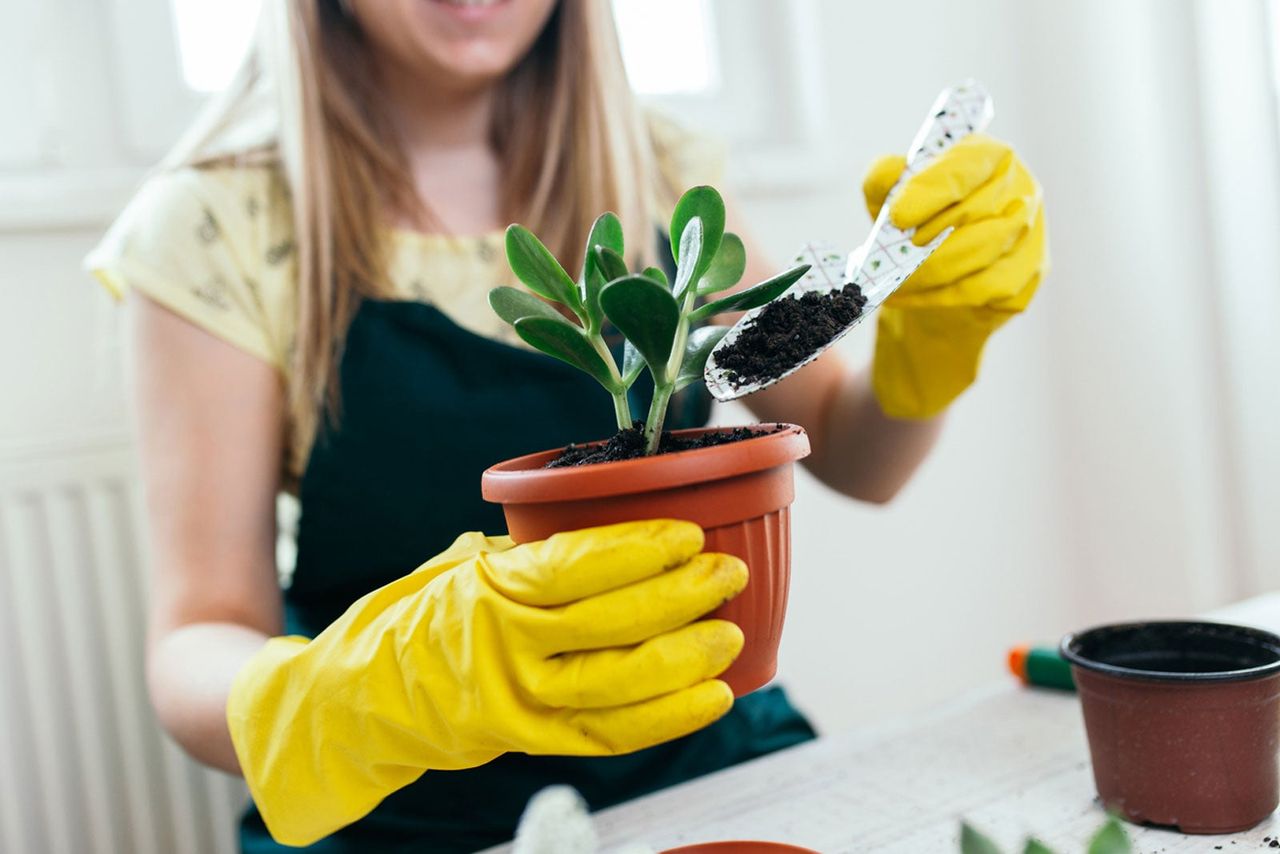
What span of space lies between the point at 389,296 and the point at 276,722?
20.3 inches

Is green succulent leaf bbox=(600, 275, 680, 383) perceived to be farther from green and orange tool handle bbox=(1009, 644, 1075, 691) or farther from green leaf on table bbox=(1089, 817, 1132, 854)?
green and orange tool handle bbox=(1009, 644, 1075, 691)

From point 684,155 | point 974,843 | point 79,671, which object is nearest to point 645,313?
point 974,843

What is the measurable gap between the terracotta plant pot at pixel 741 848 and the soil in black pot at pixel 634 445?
0.22 metres

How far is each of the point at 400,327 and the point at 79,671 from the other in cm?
55

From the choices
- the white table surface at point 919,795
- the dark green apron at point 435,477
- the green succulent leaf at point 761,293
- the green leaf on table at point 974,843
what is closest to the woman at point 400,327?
the dark green apron at point 435,477

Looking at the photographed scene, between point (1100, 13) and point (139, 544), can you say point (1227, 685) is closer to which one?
point (139, 544)

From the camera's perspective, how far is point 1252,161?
5.17 feet

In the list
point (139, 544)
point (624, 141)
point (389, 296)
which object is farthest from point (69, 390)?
point (624, 141)

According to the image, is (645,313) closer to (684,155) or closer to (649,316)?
(649,316)

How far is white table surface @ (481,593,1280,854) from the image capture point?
0.67 metres

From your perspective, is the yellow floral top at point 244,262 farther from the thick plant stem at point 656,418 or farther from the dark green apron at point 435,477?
the thick plant stem at point 656,418

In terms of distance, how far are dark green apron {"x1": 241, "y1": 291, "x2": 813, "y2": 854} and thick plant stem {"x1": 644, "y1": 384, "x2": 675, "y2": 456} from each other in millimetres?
507

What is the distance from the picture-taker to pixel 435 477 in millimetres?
1065

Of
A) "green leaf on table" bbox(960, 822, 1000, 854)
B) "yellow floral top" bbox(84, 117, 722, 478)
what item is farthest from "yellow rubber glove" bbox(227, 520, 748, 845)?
"yellow floral top" bbox(84, 117, 722, 478)
